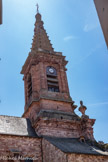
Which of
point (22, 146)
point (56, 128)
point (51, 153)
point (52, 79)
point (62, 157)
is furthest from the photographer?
point (52, 79)

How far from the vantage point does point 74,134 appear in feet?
65.6

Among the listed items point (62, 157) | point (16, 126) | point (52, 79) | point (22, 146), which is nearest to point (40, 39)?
point (52, 79)

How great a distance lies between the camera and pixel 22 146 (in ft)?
55.7

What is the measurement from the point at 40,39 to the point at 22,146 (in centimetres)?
1769

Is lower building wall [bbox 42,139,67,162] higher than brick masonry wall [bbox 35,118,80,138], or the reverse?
brick masonry wall [bbox 35,118,80,138]

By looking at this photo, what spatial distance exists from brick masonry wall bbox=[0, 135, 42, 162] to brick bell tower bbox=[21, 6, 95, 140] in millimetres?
1467

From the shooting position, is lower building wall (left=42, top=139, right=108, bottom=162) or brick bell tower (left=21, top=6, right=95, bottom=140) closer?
lower building wall (left=42, top=139, right=108, bottom=162)

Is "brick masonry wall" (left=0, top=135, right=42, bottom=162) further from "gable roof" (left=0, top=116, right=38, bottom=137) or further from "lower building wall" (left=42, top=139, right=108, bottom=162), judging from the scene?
"lower building wall" (left=42, top=139, right=108, bottom=162)

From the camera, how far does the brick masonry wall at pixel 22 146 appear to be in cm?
1645

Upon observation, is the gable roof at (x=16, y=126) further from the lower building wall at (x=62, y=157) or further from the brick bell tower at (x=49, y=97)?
the lower building wall at (x=62, y=157)

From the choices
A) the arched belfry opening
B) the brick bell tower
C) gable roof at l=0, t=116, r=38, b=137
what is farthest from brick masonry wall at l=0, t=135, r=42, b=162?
the arched belfry opening

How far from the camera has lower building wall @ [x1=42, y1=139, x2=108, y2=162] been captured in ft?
45.6

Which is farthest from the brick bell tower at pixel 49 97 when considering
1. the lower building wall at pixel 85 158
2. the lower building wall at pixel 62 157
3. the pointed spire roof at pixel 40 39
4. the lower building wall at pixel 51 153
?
the lower building wall at pixel 85 158

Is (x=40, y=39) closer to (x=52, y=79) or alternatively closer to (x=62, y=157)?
(x=52, y=79)
